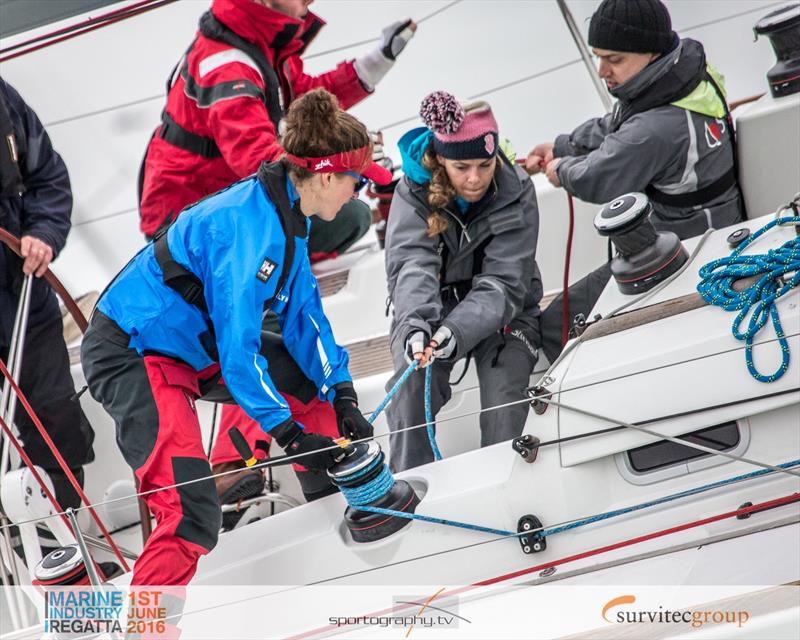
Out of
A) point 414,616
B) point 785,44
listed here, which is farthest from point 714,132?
point 414,616

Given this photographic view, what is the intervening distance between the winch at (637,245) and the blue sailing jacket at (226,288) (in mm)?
588

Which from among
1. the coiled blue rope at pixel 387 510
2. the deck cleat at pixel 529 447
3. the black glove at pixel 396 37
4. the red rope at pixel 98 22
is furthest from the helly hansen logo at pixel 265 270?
the red rope at pixel 98 22

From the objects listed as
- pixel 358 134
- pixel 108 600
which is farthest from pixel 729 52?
pixel 108 600

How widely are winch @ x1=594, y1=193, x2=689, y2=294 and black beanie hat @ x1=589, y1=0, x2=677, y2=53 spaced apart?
1.53 ft

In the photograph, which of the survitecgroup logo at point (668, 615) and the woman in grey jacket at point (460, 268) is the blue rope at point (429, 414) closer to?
the woman in grey jacket at point (460, 268)

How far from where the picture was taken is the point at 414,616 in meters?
1.69

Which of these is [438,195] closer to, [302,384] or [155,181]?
[302,384]

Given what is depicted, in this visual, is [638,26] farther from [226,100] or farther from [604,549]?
[604,549]

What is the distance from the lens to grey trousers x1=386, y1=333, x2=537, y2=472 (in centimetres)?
213

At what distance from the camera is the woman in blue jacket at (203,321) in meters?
1.78

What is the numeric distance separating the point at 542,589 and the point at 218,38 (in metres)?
1.64

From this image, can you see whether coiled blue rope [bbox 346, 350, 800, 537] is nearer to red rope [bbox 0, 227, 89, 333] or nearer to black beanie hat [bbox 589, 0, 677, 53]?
red rope [bbox 0, 227, 89, 333]

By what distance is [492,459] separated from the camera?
192cm

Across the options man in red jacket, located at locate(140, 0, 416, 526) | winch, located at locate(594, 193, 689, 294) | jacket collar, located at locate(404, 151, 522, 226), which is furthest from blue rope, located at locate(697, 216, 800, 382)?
man in red jacket, located at locate(140, 0, 416, 526)
